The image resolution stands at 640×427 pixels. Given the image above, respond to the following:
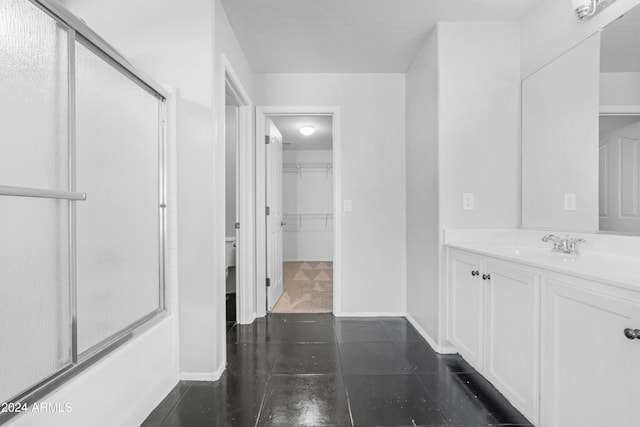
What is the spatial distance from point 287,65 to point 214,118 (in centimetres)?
127

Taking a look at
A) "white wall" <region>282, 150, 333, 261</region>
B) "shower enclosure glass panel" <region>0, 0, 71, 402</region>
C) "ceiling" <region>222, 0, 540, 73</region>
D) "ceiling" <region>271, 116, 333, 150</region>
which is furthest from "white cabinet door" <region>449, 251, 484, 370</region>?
"white wall" <region>282, 150, 333, 261</region>

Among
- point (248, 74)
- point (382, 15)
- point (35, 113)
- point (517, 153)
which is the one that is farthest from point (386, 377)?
point (248, 74)

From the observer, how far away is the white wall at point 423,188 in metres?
2.23

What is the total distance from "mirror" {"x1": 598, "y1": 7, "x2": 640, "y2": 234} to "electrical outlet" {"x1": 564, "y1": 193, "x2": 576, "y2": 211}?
0.16 m

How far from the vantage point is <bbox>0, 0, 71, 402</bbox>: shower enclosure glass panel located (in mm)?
843

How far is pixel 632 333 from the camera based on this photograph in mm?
883

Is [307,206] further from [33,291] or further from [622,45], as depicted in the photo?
[33,291]

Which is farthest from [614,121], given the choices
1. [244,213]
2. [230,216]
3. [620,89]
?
[230,216]

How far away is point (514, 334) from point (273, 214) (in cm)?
230

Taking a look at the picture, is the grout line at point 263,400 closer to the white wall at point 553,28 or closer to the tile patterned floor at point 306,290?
the tile patterned floor at point 306,290

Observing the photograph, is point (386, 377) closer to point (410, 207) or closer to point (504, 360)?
point (504, 360)

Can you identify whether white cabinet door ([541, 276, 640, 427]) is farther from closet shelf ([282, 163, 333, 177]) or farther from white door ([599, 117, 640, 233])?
closet shelf ([282, 163, 333, 177])

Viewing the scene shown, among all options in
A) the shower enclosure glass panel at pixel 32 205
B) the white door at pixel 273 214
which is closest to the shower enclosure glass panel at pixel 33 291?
the shower enclosure glass panel at pixel 32 205

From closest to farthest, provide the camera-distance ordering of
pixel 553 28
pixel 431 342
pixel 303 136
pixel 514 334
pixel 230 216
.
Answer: pixel 514 334
pixel 553 28
pixel 431 342
pixel 230 216
pixel 303 136
